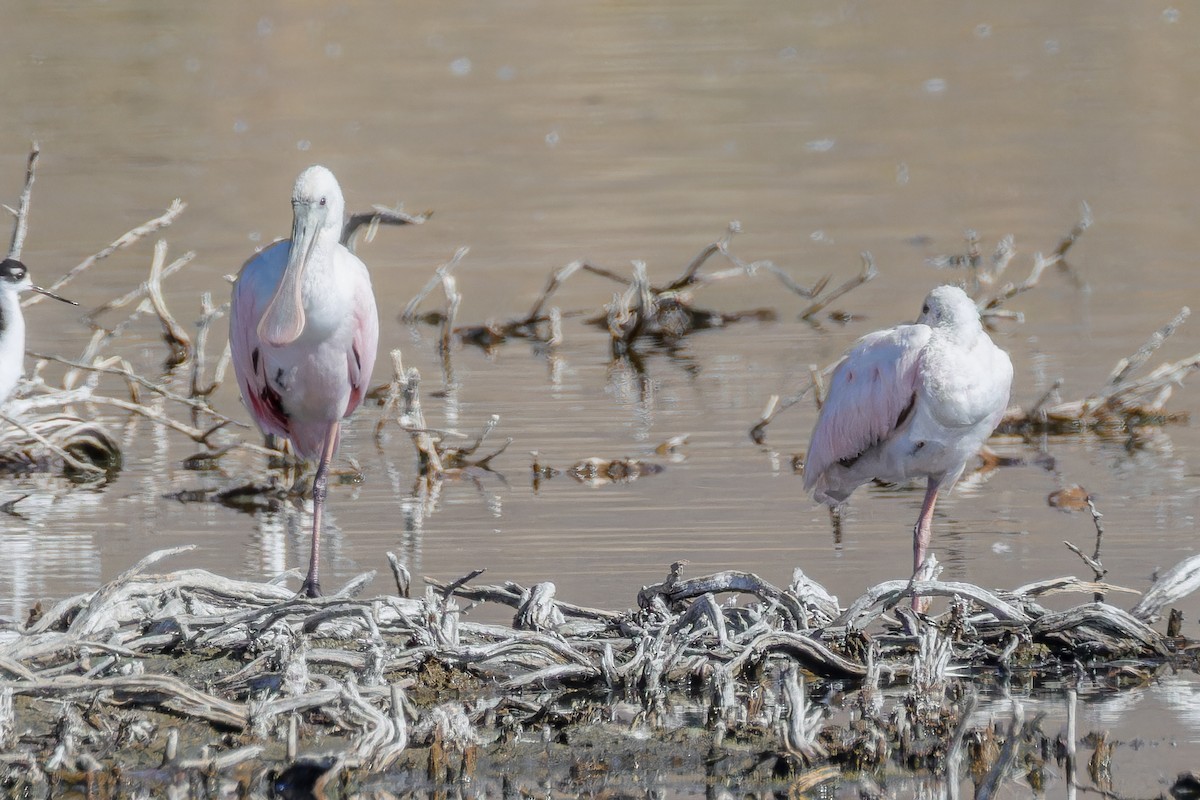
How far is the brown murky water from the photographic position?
822cm

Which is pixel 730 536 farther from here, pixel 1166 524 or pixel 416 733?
pixel 416 733

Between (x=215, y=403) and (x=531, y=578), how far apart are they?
4303 mm

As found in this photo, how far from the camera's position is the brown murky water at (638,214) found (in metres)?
8.22

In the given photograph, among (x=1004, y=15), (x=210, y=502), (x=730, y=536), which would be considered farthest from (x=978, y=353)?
(x=1004, y=15)

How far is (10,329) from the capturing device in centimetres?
788

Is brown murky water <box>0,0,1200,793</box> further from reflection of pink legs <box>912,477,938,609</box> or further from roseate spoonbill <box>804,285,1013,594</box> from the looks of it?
roseate spoonbill <box>804,285,1013,594</box>

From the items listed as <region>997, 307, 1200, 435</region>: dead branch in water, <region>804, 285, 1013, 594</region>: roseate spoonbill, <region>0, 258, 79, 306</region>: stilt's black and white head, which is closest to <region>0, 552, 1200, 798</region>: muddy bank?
<region>804, 285, 1013, 594</region>: roseate spoonbill

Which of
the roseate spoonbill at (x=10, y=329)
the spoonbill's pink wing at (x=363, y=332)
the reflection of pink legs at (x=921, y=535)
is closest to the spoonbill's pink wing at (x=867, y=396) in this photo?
the reflection of pink legs at (x=921, y=535)

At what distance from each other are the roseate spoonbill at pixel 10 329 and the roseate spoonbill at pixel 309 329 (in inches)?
32.9

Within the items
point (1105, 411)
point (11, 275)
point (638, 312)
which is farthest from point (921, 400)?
point (638, 312)

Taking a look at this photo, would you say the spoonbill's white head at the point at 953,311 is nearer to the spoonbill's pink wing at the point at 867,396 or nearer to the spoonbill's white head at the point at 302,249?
the spoonbill's pink wing at the point at 867,396

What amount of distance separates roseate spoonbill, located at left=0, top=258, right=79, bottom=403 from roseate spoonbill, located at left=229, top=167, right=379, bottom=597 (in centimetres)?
84

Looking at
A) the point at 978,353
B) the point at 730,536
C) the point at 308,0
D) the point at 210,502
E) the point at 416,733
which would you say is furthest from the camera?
the point at 308,0

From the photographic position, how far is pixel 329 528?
866cm
